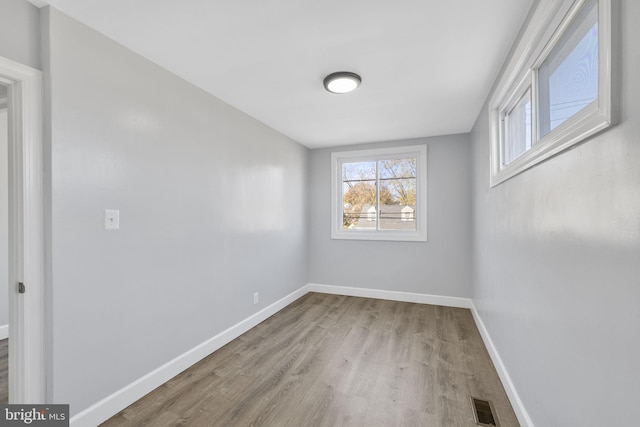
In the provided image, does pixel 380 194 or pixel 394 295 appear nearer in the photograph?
pixel 394 295

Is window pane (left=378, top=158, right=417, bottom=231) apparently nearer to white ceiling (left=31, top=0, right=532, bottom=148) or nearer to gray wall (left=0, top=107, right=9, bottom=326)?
white ceiling (left=31, top=0, right=532, bottom=148)

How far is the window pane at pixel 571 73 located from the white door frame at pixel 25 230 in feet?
8.51

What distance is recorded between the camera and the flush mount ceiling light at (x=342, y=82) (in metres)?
2.22

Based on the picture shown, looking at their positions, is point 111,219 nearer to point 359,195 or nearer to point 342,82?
point 342,82

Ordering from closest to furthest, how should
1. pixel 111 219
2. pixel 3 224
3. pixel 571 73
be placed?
pixel 571 73 → pixel 111 219 → pixel 3 224

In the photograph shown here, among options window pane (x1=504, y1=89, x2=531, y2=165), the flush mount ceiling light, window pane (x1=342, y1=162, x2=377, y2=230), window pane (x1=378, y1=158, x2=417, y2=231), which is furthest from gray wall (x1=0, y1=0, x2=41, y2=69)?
window pane (x1=378, y1=158, x2=417, y2=231)

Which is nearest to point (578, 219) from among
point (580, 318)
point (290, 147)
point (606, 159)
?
point (606, 159)

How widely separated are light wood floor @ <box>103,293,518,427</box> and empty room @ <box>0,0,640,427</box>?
0.02 meters

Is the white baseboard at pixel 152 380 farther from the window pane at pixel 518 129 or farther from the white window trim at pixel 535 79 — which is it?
the window pane at pixel 518 129

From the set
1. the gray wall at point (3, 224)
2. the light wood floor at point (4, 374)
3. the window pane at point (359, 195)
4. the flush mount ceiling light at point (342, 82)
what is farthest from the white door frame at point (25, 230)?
the window pane at point (359, 195)

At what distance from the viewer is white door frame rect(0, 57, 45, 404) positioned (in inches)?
58.0

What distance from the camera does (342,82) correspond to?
2305 millimetres

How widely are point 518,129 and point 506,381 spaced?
1833 mm

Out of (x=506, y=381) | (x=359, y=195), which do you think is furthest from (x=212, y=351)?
(x=359, y=195)
